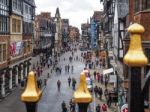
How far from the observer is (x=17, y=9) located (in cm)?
5550

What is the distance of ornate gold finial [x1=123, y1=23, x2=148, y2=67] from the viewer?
319cm

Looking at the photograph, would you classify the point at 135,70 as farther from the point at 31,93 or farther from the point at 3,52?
the point at 3,52

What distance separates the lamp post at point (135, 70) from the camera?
10.5ft

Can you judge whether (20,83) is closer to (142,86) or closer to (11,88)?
(11,88)

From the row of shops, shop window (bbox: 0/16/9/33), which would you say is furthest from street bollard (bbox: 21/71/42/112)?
shop window (bbox: 0/16/9/33)

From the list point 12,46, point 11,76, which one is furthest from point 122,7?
point 11,76

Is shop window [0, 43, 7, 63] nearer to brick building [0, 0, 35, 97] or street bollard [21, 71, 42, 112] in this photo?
brick building [0, 0, 35, 97]

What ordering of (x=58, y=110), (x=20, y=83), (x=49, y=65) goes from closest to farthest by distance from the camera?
(x=58, y=110), (x=20, y=83), (x=49, y=65)

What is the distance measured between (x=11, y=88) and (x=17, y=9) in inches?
440

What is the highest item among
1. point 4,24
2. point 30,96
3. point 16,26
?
point 16,26

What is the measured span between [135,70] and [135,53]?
0.13m

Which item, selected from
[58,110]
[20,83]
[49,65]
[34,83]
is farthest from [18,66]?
[34,83]

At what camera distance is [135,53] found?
3211 mm

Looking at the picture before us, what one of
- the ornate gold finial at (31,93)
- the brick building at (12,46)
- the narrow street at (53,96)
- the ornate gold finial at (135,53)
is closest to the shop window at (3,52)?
the brick building at (12,46)
